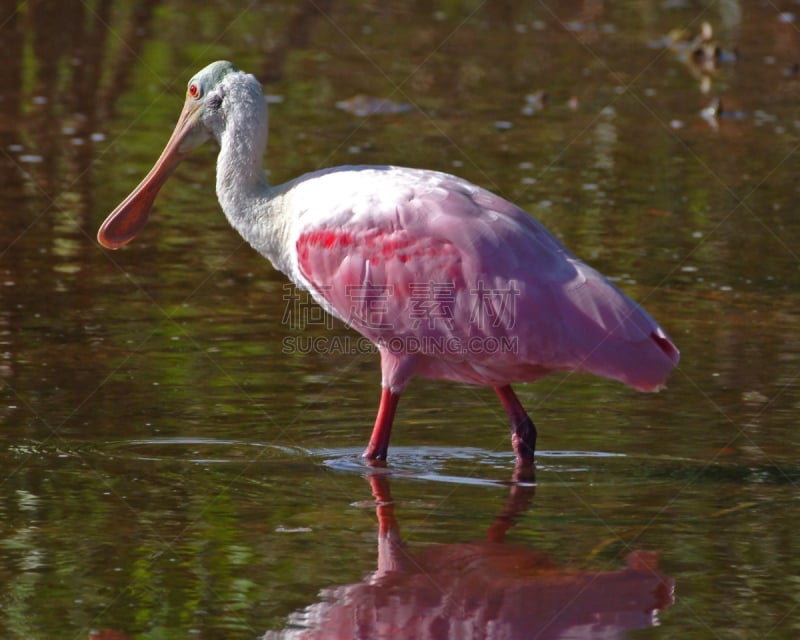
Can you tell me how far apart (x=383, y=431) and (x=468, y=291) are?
0.73m

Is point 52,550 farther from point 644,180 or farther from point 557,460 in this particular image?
point 644,180

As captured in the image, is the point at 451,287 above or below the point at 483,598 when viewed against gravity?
above

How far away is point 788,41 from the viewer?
787 inches

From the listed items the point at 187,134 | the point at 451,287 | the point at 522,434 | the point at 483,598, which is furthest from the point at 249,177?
the point at 483,598

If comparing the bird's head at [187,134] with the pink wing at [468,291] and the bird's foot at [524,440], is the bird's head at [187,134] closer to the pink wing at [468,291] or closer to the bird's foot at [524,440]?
the pink wing at [468,291]

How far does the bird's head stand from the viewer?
26.9ft

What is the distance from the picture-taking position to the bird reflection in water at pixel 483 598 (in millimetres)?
5316

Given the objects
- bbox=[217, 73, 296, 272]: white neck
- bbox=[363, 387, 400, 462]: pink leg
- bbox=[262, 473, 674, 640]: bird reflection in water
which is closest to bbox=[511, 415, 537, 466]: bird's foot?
bbox=[363, 387, 400, 462]: pink leg

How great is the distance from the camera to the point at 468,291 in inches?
287

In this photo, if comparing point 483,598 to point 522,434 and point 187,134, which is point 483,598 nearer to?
point 522,434

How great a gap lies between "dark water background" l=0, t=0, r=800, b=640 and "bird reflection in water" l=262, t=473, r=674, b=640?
22 mm

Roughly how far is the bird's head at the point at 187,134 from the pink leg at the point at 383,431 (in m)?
1.74

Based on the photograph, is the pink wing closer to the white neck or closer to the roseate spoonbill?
the roseate spoonbill

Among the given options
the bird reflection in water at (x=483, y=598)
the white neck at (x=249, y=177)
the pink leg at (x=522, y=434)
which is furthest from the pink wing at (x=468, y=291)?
the bird reflection in water at (x=483, y=598)
